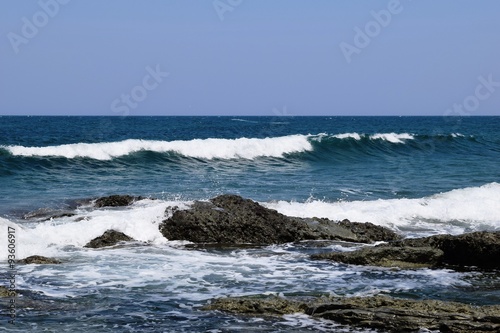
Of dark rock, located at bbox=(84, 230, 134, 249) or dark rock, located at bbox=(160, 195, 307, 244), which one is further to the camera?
dark rock, located at bbox=(160, 195, 307, 244)

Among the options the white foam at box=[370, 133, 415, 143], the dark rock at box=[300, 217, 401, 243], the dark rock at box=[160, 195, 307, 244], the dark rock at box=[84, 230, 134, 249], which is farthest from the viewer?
the white foam at box=[370, 133, 415, 143]

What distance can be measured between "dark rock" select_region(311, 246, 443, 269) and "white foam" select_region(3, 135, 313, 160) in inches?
762

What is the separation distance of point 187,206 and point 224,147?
68.1ft

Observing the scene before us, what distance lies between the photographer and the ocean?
A: 834 centimetres

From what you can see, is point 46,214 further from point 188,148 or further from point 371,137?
point 371,137

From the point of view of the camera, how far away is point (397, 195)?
2027 cm

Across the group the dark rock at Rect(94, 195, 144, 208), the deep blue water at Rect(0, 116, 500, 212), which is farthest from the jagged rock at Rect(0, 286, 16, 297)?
the deep blue water at Rect(0, 116, 500, 212)

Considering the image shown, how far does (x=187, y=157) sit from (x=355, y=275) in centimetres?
2234

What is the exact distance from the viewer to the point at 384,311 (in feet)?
25.0

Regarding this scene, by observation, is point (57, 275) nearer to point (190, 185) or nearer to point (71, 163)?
point (190, 185)

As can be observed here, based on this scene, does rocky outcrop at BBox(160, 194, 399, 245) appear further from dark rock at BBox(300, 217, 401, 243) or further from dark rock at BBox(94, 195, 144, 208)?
dark rock at BBox(94, 195, 144, 208)

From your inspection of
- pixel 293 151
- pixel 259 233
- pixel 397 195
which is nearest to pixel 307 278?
pixel 259 233

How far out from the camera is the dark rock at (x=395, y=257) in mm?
10867

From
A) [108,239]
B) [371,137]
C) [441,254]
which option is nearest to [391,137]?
[371,137]
